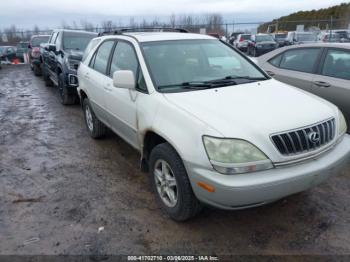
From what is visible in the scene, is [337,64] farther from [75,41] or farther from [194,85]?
[75,41]

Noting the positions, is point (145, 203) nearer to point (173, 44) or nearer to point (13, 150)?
point (173, 44)

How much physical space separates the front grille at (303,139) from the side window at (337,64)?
217cm

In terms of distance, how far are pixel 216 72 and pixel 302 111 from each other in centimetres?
117

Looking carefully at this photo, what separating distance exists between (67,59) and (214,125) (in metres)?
5.76

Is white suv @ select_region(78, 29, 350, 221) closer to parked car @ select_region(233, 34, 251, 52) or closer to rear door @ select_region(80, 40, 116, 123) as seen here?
rear door @ select_region(80, 40, 116, 123)

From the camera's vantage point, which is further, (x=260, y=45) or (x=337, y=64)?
(x=260, y=45)

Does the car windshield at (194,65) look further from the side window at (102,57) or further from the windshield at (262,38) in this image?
the windshield at (262,38)

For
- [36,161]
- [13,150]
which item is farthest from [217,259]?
[13,150]

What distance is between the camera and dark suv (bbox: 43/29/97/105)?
742 centimetres

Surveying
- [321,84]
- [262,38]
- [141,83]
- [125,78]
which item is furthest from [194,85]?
[262,38]

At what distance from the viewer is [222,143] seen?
8.42ft

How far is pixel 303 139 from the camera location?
2.73 m

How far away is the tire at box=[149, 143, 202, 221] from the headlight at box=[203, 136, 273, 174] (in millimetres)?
417

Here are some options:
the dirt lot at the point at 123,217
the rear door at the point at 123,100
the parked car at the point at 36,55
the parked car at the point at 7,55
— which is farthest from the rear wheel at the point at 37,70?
the rear door at the point at 123,100
